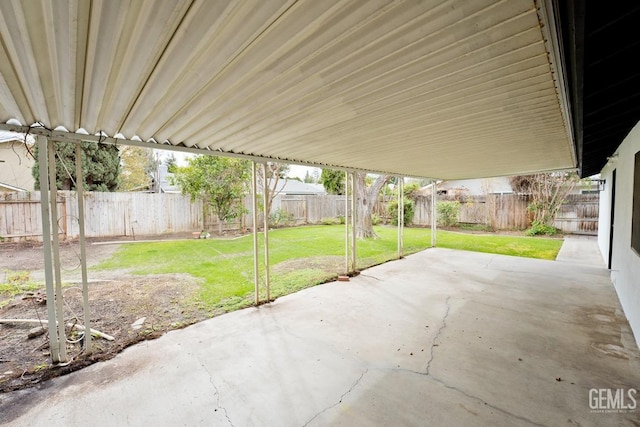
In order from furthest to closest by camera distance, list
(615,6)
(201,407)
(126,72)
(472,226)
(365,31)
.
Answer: (472,226)
(201,407)
(126,72)
(365,31)
(615,6)

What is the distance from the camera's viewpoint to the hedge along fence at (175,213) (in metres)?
8.24

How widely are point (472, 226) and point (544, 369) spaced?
1224cm

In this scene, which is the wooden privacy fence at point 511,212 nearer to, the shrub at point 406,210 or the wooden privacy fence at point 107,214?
the shrub at point 406,210

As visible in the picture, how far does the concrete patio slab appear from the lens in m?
2.01

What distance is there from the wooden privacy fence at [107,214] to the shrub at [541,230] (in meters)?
14.1

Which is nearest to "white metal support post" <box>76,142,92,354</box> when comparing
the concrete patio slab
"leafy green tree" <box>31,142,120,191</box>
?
the concrete patio slab

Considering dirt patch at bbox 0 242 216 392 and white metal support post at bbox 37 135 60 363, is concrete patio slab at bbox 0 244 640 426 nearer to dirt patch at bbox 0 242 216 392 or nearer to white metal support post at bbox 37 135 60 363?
dirt patch at bbox 0 242 216 392

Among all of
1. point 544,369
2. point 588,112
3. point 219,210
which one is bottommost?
point 544,369

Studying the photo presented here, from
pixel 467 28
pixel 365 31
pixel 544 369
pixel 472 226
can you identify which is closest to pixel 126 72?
pixel 365 31

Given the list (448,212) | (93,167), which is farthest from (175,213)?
(448,212)

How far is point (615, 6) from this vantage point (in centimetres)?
122

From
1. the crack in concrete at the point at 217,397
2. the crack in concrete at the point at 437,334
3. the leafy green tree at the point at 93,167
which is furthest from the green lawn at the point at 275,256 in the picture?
the leafy green tree at the point at 93,167

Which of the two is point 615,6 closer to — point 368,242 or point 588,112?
point 588,112

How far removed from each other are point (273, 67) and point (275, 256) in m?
6.16
